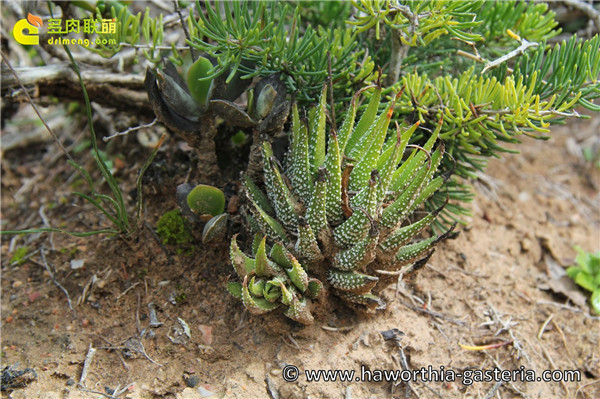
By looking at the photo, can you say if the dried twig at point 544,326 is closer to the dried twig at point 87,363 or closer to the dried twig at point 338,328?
the dried twig at point 338,328

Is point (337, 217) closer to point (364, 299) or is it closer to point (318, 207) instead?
point (318, 207)

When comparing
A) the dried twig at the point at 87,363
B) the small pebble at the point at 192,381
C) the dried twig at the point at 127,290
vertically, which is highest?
the small pebble at the point at 192,381

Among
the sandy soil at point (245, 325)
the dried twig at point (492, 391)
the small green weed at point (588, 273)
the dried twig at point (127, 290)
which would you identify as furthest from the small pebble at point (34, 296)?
the small green weed at point (588, 273)

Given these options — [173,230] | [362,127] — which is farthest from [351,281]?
[173,230]

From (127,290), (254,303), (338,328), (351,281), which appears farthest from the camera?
(127,290)

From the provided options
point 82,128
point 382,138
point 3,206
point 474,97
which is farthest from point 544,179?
point 3,206

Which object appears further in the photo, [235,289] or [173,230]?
[173,230]
